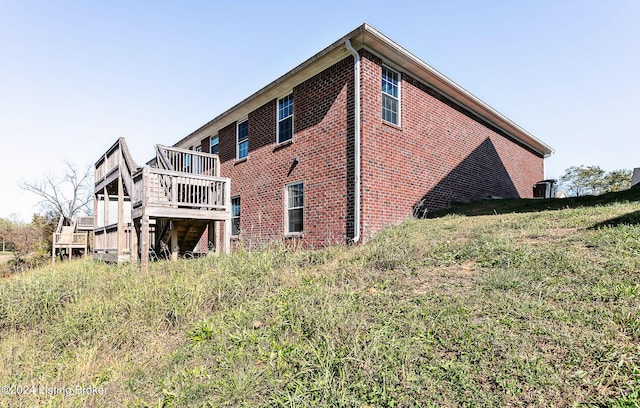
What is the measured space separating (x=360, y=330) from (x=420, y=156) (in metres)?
7.82

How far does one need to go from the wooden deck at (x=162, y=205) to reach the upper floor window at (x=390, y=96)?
192 inches

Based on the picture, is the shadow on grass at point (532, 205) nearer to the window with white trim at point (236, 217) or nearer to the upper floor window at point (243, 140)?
the window with white trim at point (236, 217)

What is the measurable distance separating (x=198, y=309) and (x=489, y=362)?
11.5 feet

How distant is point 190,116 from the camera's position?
18.3m

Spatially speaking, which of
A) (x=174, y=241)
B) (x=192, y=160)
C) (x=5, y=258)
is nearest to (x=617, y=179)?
(x=192, y=160)

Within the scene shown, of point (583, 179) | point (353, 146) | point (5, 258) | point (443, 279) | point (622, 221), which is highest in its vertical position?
point (583, 179)

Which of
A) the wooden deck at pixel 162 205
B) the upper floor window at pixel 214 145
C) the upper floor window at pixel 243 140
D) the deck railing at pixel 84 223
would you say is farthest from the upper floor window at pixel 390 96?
the deck railing at pixel 84 223

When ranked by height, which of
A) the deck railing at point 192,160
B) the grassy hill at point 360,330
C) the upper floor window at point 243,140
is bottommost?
the grassy hill at point 360,330

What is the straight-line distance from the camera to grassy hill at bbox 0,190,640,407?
2580 millimetres

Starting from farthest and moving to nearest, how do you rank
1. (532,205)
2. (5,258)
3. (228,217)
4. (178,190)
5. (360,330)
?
1. (5,258)
2. (532,205)
3. (228,217)
4. (178,190)
5. (360,330)

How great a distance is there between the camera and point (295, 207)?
33.4ft

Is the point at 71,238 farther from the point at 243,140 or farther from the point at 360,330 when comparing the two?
the point at 360,330

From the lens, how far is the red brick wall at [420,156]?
855cm

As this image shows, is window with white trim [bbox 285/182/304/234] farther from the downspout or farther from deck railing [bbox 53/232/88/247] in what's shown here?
deck railing [bbox 53/232/88/247]
